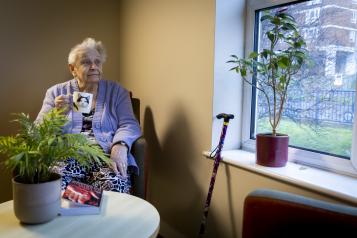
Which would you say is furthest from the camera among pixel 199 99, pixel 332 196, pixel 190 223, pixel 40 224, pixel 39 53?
pixel 39 53

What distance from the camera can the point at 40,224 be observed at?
41.8 inches

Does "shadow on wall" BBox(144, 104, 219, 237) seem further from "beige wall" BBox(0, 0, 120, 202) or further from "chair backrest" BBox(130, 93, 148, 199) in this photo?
"beige wall" BBox(0, 0, 120, 202)

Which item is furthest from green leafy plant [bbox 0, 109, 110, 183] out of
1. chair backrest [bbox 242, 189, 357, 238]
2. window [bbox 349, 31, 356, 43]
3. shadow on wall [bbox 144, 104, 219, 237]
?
window [bbox 349, 31, 356, 43]

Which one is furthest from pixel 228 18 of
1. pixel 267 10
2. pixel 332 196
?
pixel 332 196

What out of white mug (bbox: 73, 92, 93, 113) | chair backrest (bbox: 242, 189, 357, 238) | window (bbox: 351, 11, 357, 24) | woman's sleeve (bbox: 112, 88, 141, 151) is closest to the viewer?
chair backrest (bbox: 242, 189, 357, 238)

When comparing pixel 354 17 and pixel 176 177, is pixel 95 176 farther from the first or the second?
pixel 354 17

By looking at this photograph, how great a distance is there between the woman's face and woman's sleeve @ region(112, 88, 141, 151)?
19 centimetres

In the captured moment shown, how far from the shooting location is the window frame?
1396 millimetres

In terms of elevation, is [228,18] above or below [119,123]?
above

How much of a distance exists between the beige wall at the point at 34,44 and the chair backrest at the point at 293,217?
1853 millimetres

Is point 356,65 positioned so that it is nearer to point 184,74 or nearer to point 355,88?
point 355,88

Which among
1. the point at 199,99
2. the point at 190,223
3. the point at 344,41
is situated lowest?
the point at 190,223

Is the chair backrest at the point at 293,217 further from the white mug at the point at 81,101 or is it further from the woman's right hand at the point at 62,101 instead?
the woman's right hand at the point at 62,101

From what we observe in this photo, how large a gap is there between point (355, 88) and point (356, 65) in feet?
0.31
